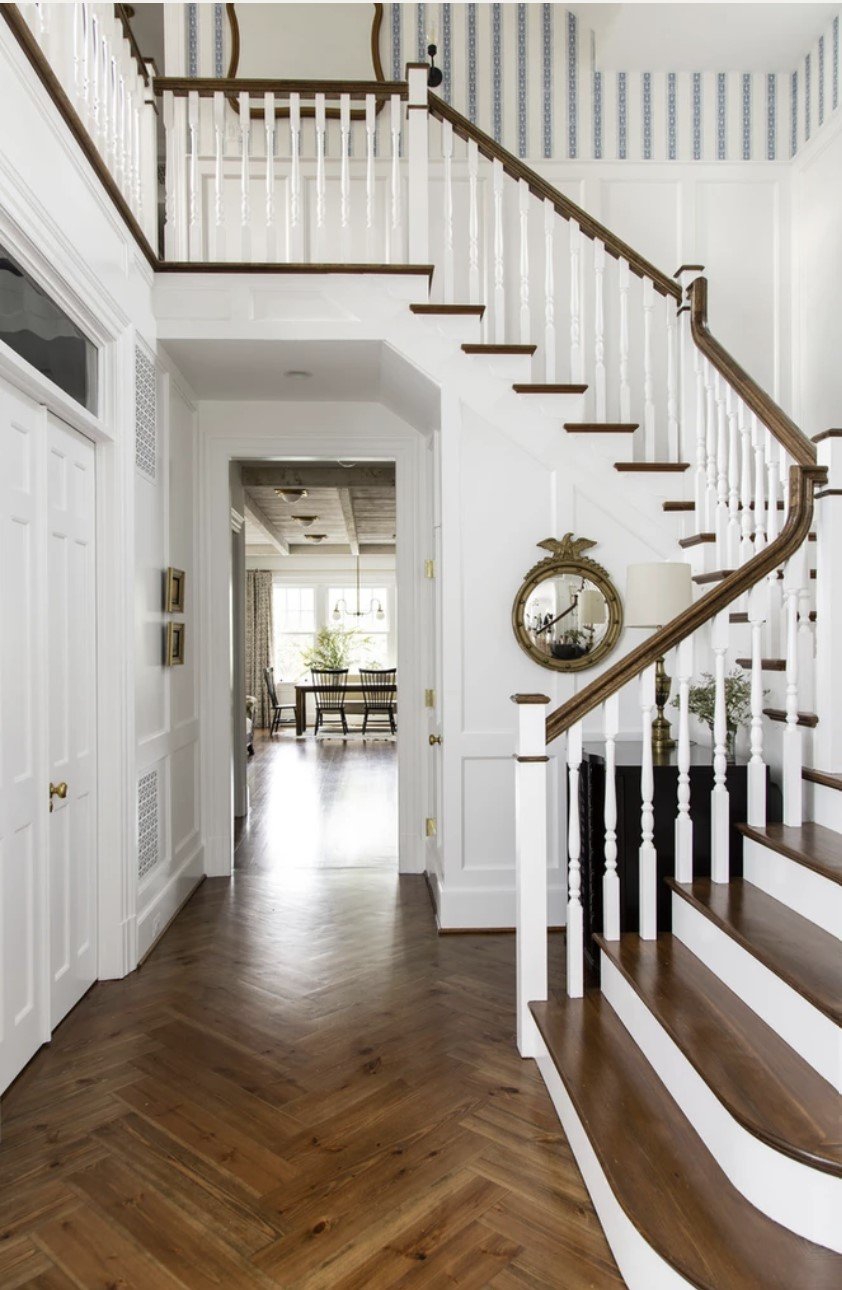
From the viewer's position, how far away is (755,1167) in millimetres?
1805

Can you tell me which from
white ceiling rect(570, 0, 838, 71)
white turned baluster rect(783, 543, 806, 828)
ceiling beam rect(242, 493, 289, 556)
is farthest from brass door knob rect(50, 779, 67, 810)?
ceiling beam rect(242, 493, 289, 556)

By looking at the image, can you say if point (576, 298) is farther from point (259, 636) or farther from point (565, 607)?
point (259, 636)

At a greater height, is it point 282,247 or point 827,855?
point 282,247

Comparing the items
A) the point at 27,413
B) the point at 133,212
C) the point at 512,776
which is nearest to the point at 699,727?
the point at 512,776

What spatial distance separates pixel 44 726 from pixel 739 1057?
2294 millimetres

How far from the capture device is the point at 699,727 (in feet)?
13.2

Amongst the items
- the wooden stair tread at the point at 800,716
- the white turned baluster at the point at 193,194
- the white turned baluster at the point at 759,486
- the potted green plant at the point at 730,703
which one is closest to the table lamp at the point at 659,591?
the potted green plant at the point at 730,703

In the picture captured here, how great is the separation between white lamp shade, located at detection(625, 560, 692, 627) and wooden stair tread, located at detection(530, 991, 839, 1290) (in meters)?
1.57

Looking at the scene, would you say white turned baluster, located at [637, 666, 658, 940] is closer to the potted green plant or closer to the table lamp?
the potted green plant

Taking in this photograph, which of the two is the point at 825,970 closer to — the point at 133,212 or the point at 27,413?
the point at 27,413

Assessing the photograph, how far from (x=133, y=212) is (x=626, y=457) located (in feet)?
8.11

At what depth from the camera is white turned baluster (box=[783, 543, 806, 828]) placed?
2.85 m

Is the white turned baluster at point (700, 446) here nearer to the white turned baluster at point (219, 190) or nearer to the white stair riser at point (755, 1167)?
the white turned baluster at point (219, 190)

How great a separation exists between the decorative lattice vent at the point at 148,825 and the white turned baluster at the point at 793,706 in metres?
2.63
